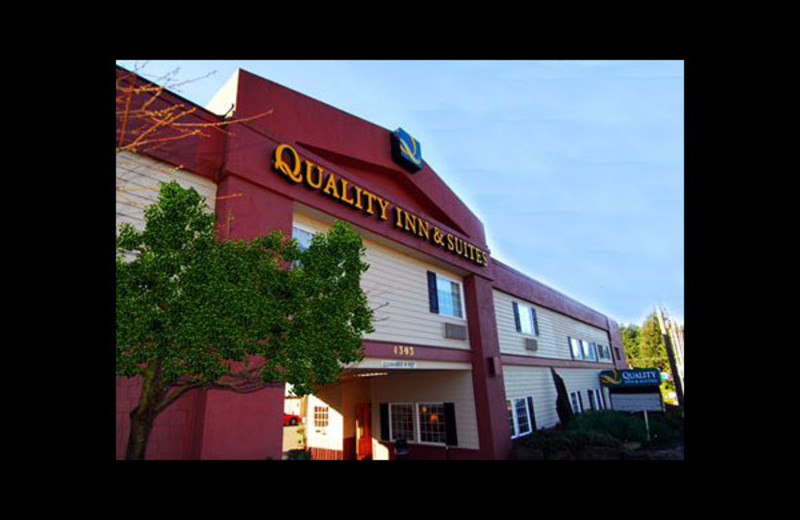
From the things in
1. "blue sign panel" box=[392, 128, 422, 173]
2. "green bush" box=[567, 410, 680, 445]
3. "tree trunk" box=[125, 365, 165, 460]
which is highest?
"blue sign panel" box=[392, 128, 422, 173]

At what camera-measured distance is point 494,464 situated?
2.79 meters

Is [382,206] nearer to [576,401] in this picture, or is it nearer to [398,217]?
[398,217]

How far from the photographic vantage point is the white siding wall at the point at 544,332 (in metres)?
18.5

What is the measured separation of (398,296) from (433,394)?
5.32 m

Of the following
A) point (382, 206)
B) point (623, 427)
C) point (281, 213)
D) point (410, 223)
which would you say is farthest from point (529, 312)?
point (281, 213)

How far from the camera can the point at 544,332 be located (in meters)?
22.6

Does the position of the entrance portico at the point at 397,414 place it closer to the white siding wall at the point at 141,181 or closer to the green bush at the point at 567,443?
the green bush at the point at 567,443

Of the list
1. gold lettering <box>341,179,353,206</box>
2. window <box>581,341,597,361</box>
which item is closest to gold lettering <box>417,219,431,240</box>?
gold lettering <box>341,179,353,206</box>

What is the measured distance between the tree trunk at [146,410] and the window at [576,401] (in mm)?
23466

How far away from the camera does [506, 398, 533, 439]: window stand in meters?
16.5

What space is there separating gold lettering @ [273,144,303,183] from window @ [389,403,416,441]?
10.7 metres

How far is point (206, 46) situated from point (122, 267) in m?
2.33

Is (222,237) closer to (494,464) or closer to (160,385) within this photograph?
(160,385)

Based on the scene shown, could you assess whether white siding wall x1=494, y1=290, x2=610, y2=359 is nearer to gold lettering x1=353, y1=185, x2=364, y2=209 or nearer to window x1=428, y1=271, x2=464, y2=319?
window x1=428, y1=271, x2=464, y2=319
